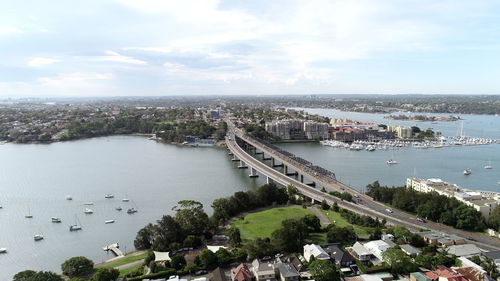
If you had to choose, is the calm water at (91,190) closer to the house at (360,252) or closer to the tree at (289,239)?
the tree at (289,239)

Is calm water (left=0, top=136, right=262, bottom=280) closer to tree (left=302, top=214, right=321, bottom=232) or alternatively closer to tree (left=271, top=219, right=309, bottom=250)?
tree (left=302, top=214, right=321, bottom=232)

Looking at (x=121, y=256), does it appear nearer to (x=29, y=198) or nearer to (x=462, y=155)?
(x=29, y=198)

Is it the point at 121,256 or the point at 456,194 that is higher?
the point at 456,194

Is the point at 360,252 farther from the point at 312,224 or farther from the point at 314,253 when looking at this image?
the point at 312,224

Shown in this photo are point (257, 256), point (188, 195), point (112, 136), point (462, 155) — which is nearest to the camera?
point (257, 256)

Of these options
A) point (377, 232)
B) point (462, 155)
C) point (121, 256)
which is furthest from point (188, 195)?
point (462, 155)

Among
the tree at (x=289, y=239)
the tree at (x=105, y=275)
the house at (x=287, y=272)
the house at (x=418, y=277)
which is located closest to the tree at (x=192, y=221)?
the tree at (x=289, y=239)
